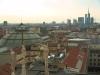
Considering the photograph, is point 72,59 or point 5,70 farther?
point 72,59

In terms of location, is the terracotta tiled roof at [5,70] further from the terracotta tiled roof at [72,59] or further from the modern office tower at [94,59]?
the modern office tower at [94,59]

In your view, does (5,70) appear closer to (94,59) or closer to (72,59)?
(72,59)

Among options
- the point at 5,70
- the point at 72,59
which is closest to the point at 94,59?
the point at 72,59

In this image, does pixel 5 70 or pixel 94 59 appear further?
pixel 94 59

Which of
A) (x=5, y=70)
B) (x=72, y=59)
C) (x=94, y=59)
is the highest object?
(x=5, y=70)

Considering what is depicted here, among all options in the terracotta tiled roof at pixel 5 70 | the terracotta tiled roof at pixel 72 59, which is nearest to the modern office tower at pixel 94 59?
the terracotta tiled roof at pixel 72 59

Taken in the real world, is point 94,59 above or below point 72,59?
below

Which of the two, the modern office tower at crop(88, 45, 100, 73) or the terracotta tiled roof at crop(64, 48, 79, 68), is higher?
the terracotta tiled roof at crop(64, 48, 79, 68)

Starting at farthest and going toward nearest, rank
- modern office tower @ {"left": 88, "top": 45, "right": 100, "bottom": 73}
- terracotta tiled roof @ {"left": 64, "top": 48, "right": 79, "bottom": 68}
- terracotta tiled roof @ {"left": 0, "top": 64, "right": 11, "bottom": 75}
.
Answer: modern office tower @ {"left": 88, "top": 45, "right": 100, "bottom": 73} → terracotta tiled roof @ {"left": 64, "top": 48, "right": 79, "bottom": 68} → terracotta tiled roof @ {"left": 0, "top": 64, "right": 11, "bottom": 75}

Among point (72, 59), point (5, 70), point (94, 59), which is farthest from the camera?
point (94, 59)

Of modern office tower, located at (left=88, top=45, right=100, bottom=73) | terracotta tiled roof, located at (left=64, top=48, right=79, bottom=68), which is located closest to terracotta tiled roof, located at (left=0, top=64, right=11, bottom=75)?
terracotta tiled roof, located at (left=64, top=48, right=79, bottom=68)

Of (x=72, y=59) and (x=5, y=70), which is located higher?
(x=5, y=70)

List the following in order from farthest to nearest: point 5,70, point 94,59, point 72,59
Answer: point 94,59
point 72,59
point 5,70

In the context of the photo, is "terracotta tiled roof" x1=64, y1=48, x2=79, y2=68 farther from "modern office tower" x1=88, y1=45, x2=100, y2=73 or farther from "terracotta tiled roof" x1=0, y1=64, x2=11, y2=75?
"modern office tower" x1=88, y1=45, x2=100, y2=73
